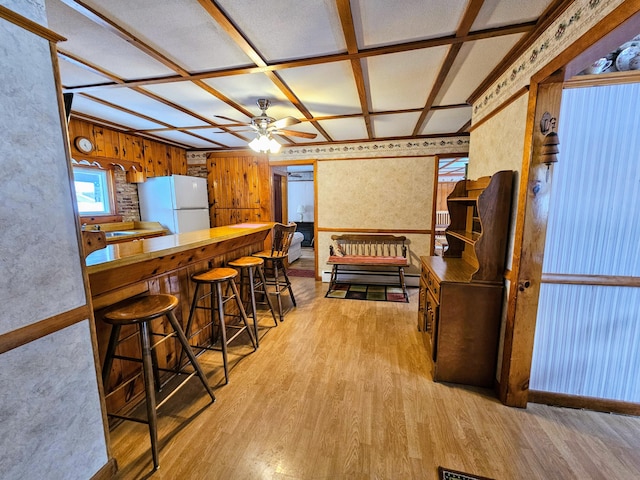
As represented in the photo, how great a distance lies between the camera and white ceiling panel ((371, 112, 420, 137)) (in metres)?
3.14

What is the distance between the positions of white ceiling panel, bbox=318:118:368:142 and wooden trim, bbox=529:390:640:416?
3110 mm

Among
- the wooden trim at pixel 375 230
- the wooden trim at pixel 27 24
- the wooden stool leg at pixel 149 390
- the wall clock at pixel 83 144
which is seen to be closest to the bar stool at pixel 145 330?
the wooden stool leg at pixel 149 390

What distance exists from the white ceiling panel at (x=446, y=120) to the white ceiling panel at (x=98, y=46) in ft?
9.00

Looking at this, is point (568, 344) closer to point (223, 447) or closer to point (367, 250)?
point (223, 447)

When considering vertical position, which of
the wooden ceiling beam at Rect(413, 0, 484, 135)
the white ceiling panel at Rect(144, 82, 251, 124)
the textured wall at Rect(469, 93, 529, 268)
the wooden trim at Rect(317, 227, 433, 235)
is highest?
the white ceiling panel at Rect(144, 82, 251, 124)

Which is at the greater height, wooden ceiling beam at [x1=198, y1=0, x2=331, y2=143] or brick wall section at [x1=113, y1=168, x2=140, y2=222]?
wooden ceiling beam at [x1=198, y1=0, x2=331, y2=143]

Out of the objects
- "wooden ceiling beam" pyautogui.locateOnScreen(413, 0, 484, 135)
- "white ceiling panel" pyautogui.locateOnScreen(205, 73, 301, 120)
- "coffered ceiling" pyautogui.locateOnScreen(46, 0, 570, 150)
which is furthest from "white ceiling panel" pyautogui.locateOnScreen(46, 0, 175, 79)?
"wooden ceiling beam" pyautogui.locateOnScreen(413, 0, 484, 135)

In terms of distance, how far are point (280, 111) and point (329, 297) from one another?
256 centimetres

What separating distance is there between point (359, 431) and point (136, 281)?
174 centimetres

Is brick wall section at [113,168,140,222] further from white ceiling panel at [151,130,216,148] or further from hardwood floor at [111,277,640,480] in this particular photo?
hardwood floor at [111,277,640,480]

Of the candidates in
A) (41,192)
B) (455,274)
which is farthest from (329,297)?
(41,192)

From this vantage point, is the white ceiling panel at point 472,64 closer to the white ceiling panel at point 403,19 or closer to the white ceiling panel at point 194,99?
the white ceiling panel at point 403,19

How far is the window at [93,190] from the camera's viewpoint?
3558 millimetres

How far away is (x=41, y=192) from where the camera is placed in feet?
3.39
